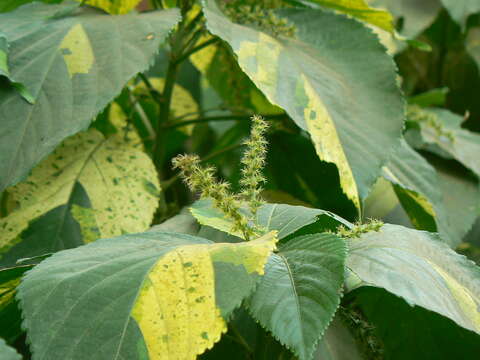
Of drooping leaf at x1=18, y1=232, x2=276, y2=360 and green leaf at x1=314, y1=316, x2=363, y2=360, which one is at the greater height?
drooping leaf at x1=18, y1=232, x2=276, y2=360

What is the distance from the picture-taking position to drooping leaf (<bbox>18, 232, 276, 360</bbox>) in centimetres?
37

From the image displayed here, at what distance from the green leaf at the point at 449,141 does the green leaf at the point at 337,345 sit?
0.55 metres

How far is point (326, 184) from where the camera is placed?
2.93 feet

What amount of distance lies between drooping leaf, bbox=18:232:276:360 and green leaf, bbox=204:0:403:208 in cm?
25

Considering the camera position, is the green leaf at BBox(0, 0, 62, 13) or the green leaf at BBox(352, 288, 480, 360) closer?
the green leaf at BBox(352, 288, 480, 360)

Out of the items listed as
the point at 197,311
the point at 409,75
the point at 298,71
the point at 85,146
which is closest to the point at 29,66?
the point at 85,146

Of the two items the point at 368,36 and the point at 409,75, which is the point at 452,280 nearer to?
the point at 368,36

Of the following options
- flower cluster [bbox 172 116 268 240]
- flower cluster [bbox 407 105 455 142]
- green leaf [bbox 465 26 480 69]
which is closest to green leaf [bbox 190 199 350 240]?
flower cluster [bbox 172 116 268 240]

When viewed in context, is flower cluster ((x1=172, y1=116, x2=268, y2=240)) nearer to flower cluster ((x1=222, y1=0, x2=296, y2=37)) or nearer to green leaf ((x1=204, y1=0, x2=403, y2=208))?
green leaf ((x1=204, y1=0, x2=403, y2=208))

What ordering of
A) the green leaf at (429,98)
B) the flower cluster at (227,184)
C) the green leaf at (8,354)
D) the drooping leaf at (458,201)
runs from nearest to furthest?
1. the green leaf at (8,354)
2. the flower cluster at (227,184)
3. the drooping leaf at (458,201)
4. the green leaf at (429,98)

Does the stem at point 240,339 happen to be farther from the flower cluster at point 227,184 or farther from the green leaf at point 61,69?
the green leaf at point 61,69

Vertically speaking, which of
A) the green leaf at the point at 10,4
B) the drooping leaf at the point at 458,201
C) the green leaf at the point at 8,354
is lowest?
the drooping leaf at the point at 458,201

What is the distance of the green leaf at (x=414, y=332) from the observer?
1.81 ft

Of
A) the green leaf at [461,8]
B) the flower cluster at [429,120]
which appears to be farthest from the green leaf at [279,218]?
the green leaf at [461,8]
